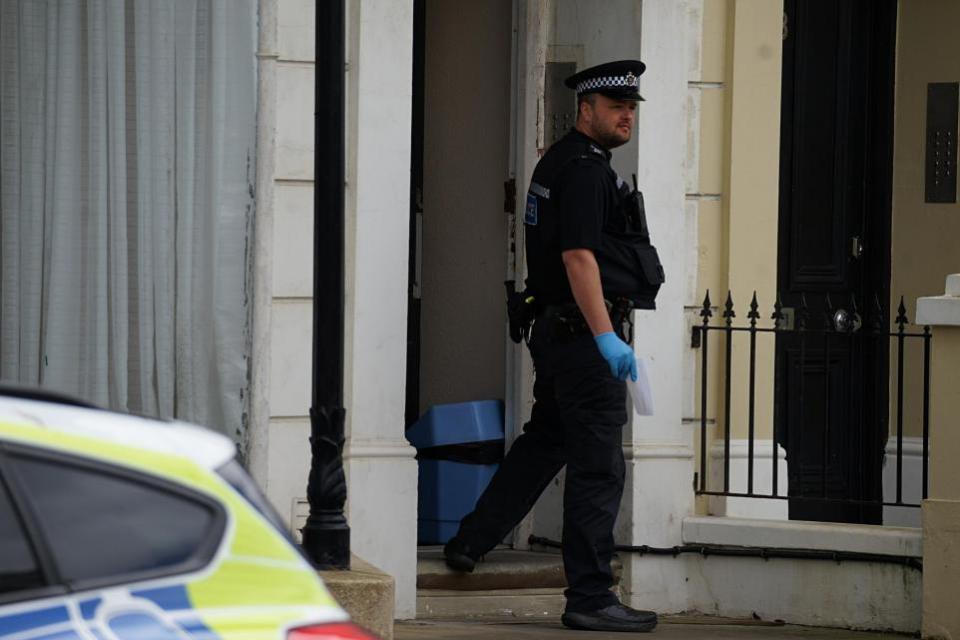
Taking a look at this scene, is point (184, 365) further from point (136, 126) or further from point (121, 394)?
point (136, 126)

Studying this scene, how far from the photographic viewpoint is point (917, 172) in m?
9.64

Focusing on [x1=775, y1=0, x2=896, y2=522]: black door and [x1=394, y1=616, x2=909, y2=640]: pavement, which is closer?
[x1=394, y1=616, x2=909, y2=640]: pavement

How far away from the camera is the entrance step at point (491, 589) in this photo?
25.4 feet

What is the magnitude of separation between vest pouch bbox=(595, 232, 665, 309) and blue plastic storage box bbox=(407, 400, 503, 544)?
136cm

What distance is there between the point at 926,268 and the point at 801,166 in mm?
852

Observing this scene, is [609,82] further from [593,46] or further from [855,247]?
[855,247]

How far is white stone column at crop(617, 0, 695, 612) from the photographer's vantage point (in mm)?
8078

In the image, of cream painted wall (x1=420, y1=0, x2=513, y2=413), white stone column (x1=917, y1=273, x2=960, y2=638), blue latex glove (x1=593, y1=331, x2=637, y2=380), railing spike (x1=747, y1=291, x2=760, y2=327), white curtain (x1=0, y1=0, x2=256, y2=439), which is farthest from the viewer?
cream painted wall (x1=420, y1=0, x2=513, y2=413)

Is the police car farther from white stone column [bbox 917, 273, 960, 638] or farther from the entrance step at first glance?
white stone column [bbox 917, 273, 960, 638]

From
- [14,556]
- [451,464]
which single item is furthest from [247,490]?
[451,464]

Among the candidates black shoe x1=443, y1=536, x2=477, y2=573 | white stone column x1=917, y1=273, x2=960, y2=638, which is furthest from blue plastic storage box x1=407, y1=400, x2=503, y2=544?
white stone column x1=917, y1=273, x2=960, y2=638

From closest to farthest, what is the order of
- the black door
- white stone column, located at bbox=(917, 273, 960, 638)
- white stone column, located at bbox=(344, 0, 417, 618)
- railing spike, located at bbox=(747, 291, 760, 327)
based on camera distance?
white stone column, located at bbox=(344, 0, 417, 618) < white stone column, located at bbox=(917, 273, 960, 638) < railing spike, located at bbox=(747, 291, 760, 327) < the black door

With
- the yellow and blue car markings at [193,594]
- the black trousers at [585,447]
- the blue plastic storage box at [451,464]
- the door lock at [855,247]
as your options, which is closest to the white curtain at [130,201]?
the blue plastic storage box at [451,464]

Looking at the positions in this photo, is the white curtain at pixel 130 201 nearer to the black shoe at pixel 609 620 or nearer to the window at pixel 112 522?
the black shoe at pixel 609 620
